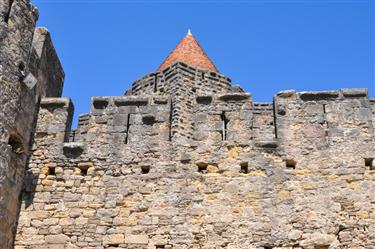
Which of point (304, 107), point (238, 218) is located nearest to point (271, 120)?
point (304, 107)

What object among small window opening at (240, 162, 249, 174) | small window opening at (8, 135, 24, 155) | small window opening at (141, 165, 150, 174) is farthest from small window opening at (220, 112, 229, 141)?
small window opening at (8, 135, 24, 155)

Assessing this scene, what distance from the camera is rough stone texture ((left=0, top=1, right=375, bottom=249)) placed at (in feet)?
25.7

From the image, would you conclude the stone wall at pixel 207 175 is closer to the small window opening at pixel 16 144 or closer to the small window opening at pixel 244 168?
the small window opening at pixel 244 168

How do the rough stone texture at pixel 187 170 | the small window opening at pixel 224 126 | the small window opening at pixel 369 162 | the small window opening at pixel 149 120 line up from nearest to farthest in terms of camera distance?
the rough stone texture at pixel 187 170, the small window opening at pixel 369 162, the small window opening at pixel 224 126, the small window opening at pixel 149 120

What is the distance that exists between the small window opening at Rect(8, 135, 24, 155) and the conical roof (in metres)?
4.18

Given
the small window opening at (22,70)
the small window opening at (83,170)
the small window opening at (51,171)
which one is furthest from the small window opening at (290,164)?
the small window opening at (22,70)

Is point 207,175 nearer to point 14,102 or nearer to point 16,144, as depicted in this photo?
point 16,144

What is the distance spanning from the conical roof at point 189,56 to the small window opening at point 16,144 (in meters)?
4.18

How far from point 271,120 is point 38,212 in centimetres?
372

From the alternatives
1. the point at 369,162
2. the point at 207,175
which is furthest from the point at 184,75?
the point at 369,162

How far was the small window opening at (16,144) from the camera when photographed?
26.0 feet

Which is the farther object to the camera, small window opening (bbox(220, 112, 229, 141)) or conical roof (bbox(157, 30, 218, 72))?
conical roof (bbox(157, 30, 218, 72))

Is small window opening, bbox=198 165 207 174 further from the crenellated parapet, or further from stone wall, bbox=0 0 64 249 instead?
stone wall, bbox=0 0 64 249

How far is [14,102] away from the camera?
784cm
